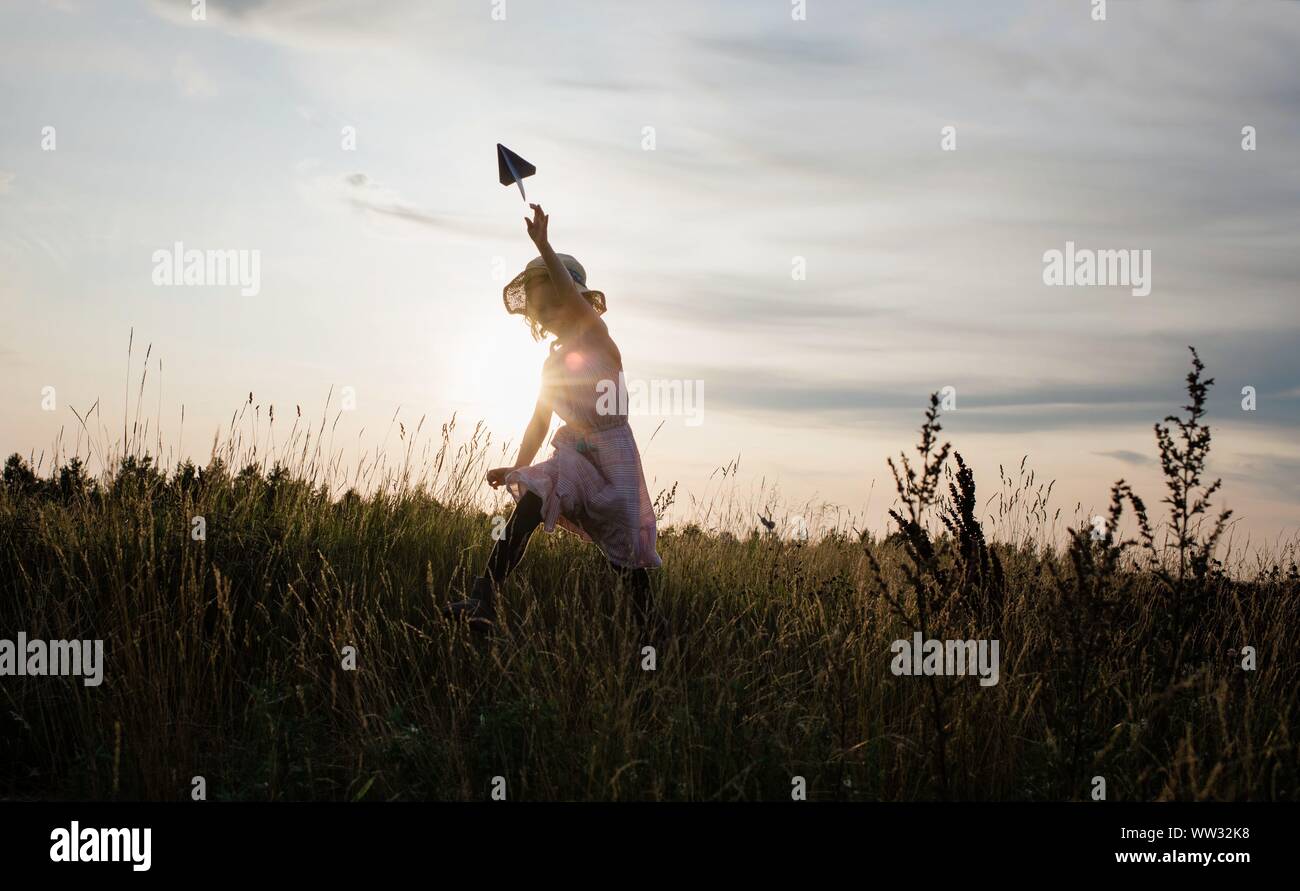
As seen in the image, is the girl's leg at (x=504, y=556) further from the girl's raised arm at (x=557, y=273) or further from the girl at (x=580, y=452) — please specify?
the girl's raised arm at (x=557, y=273)

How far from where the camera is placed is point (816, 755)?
3855 millimetres

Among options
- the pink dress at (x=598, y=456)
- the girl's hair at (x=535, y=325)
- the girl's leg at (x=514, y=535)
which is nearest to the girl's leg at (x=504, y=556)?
the girl's leg at (x=514, y=535)

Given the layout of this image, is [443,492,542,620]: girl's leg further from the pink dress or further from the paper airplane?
the paper airplane

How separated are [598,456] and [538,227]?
125 centimetres

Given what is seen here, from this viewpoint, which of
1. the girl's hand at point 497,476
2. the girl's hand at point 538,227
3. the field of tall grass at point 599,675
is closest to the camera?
the field of tall grass at point 599,675

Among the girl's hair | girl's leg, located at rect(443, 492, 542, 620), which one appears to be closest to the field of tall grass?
girl's leg, located at rect(443, 492, 542, 620)

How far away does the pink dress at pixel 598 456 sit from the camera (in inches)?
206

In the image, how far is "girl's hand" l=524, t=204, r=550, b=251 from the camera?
490 cm

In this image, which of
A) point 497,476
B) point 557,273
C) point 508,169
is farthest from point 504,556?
point 508,169

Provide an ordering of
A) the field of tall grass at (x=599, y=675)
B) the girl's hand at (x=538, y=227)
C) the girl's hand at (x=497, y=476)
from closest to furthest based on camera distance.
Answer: the field of tall grass at (x=599, y=675), the girl's hand at (x=538, y=227), the girl's hand at (x=497, y=476)

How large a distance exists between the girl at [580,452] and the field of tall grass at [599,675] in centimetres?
35
